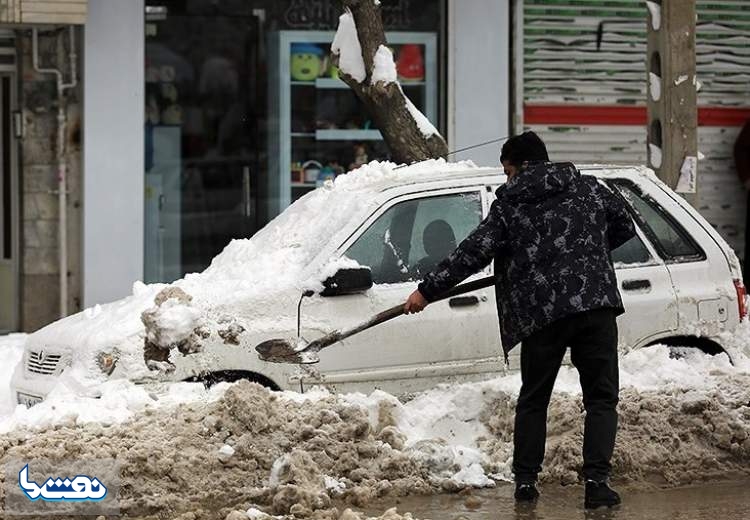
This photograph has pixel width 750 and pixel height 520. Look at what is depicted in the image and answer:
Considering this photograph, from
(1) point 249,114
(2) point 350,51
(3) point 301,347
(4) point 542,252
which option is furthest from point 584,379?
(1) point 249,114

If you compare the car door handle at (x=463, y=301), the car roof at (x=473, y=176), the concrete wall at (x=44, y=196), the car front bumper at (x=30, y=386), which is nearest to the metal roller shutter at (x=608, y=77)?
the concrete wall at (x=44, y=196)

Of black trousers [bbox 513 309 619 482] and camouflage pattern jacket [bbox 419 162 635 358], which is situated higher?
camouflage pattern jacket [bbox 419 162 635 358]

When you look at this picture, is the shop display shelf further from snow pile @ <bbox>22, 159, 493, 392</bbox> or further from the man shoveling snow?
the man shoveling snow

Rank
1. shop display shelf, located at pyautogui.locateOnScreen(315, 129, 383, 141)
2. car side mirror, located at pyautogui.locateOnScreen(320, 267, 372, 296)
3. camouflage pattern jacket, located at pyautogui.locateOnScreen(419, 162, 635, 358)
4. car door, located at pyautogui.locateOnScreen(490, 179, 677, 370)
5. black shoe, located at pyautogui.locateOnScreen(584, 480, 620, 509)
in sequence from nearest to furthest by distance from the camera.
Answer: camouflage pattern jacket, located at pyautogui.locateOnScreen(419, 162, 635, 358)
black shoe, located at pyautogui.locateOnScreen(584, 480, 620, 509)
car side mirror, located at pyautogui.locateOnScreen(320, 267, 372, 296)
car door, located at pyautogui.locateOnScreen(490, 179, 677, 370)
shop display shelf, located at pyautogui.locateOnScreen(315, 129, 383, 141)

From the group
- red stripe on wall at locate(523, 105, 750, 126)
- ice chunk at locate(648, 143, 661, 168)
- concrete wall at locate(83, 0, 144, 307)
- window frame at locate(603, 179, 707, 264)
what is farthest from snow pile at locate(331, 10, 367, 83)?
red stripe on wall at locate(523, 105, 750, 126)

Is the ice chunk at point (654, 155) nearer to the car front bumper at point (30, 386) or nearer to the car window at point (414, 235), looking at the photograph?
the car window at point (414, 235)

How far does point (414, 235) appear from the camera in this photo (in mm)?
8797

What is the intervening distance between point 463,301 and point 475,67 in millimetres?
6364

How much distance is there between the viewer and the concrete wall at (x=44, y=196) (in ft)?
46.2

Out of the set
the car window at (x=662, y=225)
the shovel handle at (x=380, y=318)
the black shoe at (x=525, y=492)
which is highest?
the car window at (x=662, y=225)

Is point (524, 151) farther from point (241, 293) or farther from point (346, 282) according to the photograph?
point (241, 293)

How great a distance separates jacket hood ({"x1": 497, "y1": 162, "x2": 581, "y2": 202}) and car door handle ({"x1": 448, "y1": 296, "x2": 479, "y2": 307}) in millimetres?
1580

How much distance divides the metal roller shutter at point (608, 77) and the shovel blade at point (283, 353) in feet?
23.2

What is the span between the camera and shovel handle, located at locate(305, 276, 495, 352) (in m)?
7.87
